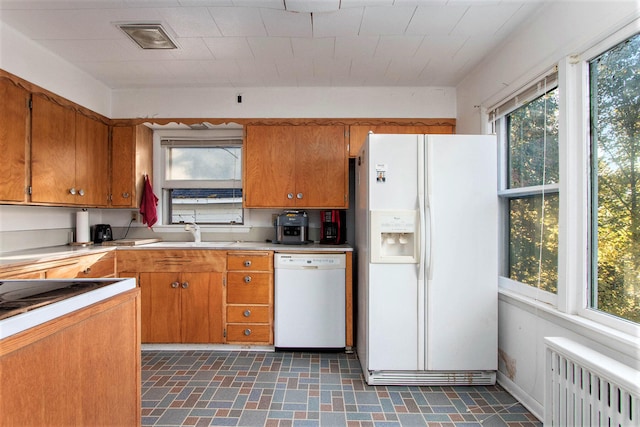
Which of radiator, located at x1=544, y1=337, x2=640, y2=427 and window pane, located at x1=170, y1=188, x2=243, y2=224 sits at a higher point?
window pane, located at x1=170, y1=188, x2=243, y2=224

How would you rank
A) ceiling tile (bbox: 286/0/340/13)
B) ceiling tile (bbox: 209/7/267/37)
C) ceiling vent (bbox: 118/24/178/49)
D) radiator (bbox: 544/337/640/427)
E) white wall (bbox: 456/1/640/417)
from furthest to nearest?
1. ceiling vent (bbox: 118/24/178/49)
2. ceiling tile (bbox: 209/7/267/37)
3. ceiling tile (bbox: 286/0/340/13)
4. white wall (bbox: 456/1/640/417)
5. radiator (bbox: 544/337/640/427)

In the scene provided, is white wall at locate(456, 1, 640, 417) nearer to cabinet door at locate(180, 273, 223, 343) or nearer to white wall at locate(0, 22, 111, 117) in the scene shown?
cabinet door at locate(180, 273, 223, 343)

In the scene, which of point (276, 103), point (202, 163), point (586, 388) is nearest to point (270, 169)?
point (276, 103)

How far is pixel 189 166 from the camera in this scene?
3381mm

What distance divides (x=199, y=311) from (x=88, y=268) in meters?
0.93

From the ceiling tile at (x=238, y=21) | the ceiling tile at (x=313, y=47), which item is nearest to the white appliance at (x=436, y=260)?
the ceiling tile at (x=313, y=47)

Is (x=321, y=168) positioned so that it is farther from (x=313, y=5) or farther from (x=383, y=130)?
(x=313, y=5)

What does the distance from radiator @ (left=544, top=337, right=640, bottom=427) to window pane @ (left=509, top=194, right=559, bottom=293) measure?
18.8 inches

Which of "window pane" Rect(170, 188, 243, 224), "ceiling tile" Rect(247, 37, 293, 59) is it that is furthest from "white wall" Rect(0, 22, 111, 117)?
"ceiling tile" Rect(247, 37, 293, 59)

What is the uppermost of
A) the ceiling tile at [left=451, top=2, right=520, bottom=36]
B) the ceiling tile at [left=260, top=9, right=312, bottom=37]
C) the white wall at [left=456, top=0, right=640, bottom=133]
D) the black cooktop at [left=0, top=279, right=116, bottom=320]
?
the ceiling tile at [left=260, top=9, right=312, bottom=37]

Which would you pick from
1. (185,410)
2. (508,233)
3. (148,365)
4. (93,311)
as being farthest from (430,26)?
(148,365)

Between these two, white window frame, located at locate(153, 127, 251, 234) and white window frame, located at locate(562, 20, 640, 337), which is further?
white window frame, located at locate(153, 127, 251, 234)

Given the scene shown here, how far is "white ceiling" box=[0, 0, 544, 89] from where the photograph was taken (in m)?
1.85

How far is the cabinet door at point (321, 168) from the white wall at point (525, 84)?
1229 mm
